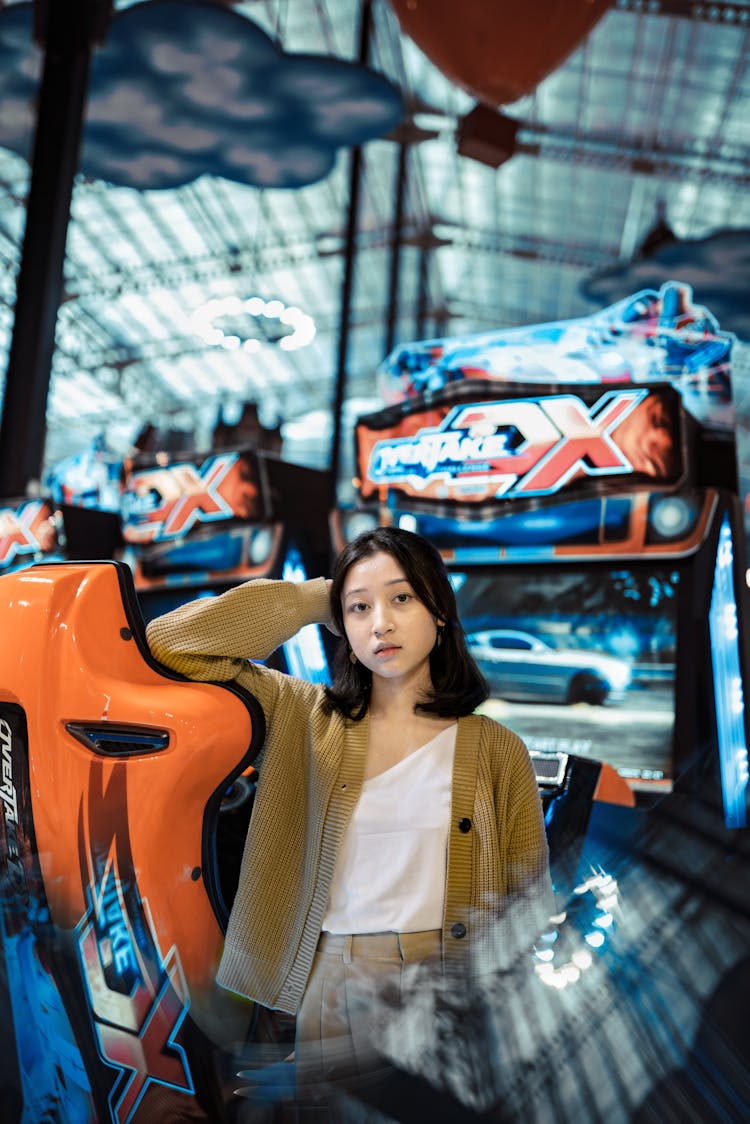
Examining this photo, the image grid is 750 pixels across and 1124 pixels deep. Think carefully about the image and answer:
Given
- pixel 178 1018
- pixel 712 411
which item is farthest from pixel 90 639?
pixel 712 411

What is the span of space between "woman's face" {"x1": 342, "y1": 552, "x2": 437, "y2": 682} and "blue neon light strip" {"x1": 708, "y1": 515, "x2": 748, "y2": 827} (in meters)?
2.03

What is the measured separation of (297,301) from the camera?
1622cm

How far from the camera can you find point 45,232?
5160 mm

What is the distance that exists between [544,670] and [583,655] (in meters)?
0.15

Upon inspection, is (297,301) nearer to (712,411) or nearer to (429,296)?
(429,296)

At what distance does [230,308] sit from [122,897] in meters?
9.04

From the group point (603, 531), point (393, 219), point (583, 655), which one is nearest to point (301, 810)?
point (603, 531)

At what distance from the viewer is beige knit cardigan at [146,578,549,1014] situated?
1.17 m

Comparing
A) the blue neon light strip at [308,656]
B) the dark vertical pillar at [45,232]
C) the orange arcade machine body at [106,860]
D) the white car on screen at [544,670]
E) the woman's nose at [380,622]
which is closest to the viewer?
the orange arcade machine body at [106,860]

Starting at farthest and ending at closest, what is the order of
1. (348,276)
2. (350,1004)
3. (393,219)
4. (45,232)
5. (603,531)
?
(393,219), (348,276), (45,232), (603,531), (350,1004)

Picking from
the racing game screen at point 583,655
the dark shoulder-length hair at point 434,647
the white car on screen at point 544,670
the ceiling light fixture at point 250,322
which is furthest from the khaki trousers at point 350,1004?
the ceiling light fixture at point 250,322

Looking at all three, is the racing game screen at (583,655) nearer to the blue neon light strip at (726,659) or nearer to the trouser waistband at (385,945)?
the blue neon light strip at (726,659)

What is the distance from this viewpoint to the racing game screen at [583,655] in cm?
334

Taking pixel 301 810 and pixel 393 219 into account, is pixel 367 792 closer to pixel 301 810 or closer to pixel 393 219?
pixel 301 810
